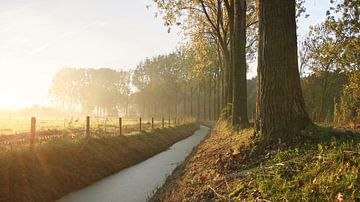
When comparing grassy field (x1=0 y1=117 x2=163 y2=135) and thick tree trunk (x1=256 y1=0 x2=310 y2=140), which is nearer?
thick tree trunk (x1=256 y1=0 x2=310 y2=140)

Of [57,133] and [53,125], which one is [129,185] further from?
[53,125]

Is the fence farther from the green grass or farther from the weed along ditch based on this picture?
the green grass

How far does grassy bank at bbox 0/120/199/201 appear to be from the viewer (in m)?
11.2

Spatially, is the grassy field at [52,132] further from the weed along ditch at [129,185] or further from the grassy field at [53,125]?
the weed along ditch at [129,185]

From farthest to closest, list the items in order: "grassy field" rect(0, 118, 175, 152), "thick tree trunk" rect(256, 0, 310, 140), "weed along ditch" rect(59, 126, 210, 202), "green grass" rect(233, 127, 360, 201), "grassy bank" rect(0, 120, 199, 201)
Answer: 1. "grassy field" rect(0, 118, 175, 152)
2. "weed along ditch" rect(59, 126, 210, 202)
3. "grassy bank" rect(0, 120, 199, 201)
4. "thick tree trunk" rect(256, 0, 310, 140)
5. "green grass" rect(233, 127, 360, 201)

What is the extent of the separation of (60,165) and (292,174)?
1064cm

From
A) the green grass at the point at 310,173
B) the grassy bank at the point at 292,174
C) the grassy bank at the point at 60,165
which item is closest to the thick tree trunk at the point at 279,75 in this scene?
the grassy bank at the point at 292,174

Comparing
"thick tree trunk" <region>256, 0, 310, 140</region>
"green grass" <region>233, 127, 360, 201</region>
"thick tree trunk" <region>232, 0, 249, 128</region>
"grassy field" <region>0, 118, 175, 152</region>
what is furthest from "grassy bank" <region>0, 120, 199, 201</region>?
"green grass" <region>233, 127, 360, 201</region>

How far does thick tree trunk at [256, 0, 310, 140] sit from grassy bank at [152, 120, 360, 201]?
1.92 feet

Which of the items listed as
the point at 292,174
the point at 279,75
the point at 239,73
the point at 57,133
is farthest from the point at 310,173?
the point at 57,133

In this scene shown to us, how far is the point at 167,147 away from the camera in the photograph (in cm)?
2775

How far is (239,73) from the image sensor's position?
55.1 ft

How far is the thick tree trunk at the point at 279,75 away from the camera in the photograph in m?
8.14

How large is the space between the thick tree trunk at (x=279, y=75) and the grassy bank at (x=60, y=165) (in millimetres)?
7695
